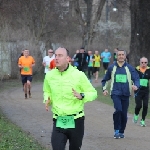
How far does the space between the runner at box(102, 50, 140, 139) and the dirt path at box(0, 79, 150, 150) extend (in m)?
0.41

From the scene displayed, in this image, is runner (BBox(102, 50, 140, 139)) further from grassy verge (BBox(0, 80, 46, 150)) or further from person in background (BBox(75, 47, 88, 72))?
person in background (BBox(75, 47, 88, 72))

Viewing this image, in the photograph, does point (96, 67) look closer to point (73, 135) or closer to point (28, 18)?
point (28, 18)

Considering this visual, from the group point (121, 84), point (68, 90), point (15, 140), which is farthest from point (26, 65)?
point (68, 90)

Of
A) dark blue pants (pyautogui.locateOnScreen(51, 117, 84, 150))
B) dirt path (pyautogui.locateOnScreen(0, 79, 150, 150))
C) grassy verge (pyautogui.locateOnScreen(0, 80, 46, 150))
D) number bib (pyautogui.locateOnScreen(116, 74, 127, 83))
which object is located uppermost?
number bib (pyautogui.locateOnScreen(116, 74, 127, 83))

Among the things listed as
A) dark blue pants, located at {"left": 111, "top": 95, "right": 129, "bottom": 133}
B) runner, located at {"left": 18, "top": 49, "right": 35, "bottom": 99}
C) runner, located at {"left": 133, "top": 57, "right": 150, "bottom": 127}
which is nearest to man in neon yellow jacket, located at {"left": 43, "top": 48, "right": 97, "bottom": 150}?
dark blue pants, located at {"left": 111, "top": 95, "right": 129, "bottom": 133}

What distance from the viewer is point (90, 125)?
46.1 feet

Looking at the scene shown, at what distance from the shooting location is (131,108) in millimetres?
18766

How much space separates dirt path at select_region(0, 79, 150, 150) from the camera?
1132cm

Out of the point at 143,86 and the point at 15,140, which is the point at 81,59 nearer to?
the point at 143,86

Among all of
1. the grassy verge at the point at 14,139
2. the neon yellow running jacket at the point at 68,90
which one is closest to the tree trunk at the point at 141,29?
the grassy verge at the point at 14,139

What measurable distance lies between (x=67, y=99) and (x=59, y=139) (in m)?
0.57

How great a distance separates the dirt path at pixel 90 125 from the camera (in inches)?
446

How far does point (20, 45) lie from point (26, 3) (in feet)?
24.6

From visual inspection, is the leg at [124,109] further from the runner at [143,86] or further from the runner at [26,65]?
the runner at [26,65]
